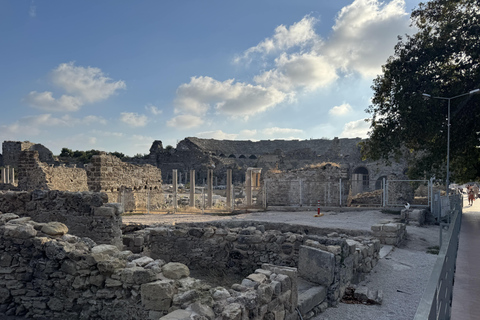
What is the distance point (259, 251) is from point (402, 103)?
42.1 ft

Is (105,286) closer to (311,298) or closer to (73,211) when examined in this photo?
(311,298)

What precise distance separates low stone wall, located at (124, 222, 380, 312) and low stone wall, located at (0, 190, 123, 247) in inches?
33.0

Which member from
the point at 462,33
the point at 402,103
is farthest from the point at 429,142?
the point at 462,33

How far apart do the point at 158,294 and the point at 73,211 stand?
4504mm

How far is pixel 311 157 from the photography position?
182ft

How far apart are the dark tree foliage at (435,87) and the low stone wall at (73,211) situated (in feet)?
48.5

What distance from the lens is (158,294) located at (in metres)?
3.97

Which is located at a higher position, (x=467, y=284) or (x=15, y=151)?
(x=15, y=151)

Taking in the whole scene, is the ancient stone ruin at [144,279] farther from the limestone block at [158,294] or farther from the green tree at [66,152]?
the green tree at [66,152]

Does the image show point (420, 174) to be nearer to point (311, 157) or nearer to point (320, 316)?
point (320, 316)

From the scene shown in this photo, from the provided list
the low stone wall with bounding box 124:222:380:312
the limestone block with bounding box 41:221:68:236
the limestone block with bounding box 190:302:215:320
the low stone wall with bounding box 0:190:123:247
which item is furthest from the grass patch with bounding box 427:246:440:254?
the limestone block with bounding box 41:221:68:236

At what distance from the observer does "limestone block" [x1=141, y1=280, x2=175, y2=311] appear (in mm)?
3949

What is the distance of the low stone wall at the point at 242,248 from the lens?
658cm

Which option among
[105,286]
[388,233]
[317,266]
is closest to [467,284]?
[317,266]
